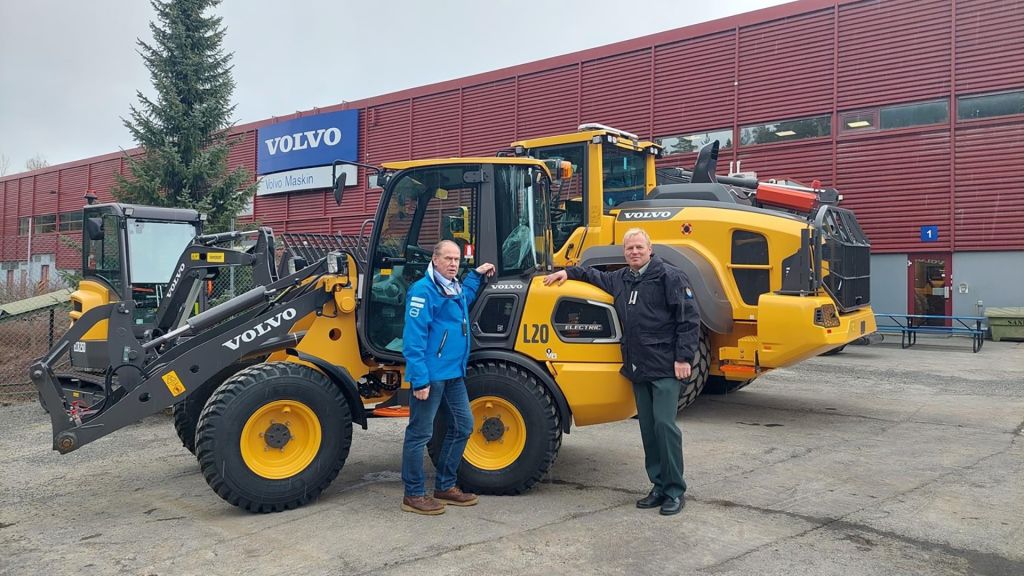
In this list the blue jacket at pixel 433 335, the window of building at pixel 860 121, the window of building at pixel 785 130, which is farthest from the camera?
the window of building at pixel 785 130

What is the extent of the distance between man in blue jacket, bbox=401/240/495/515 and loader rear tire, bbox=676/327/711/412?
246 cm

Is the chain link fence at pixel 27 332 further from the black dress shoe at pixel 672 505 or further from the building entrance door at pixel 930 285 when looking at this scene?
the building entrance door at pixel 930 285

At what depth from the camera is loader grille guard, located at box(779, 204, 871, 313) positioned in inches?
280

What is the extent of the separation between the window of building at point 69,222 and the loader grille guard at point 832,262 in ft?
129

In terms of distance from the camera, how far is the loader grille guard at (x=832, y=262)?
7124mm

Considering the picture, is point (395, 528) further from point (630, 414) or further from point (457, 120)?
point (457, 120)

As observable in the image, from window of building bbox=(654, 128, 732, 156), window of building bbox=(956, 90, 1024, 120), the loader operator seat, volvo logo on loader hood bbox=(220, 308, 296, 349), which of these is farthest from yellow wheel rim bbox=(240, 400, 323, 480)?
window of building bbox=(956, 90, 1024, 120)

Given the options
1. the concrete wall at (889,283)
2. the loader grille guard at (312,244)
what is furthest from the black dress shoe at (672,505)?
the concrete wall at (889,283)

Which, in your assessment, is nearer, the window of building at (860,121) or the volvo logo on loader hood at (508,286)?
the volvo logo on loader hood at (508,286)

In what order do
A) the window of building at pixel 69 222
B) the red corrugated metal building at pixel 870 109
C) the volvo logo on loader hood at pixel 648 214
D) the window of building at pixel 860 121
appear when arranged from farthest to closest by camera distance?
the window of building at pixel 69 222, the window of building at pixel 860 121, the red corrugated metal building at pixel 870 109, the volvo logo on loader hood at pixel 648 214

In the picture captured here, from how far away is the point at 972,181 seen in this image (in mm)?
17203

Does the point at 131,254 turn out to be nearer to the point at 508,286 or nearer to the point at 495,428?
the point at 508,286

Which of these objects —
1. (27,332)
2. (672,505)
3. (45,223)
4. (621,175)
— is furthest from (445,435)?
(45,223)

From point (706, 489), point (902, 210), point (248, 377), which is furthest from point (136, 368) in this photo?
point (902, 210)
